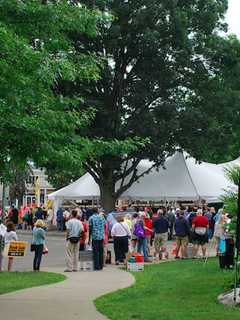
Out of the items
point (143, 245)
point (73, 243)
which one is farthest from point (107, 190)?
point (73, 243)

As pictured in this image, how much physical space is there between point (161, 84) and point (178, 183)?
5.65m

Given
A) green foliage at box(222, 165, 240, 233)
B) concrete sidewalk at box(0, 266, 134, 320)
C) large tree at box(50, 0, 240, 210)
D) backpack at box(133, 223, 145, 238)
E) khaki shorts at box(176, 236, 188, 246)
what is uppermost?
large tree at box(50, 0, 240, 210)

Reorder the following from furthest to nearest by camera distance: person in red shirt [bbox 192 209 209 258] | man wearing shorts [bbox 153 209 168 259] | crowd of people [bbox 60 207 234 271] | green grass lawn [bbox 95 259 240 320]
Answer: man wearing shorts [bbox 153 209 168 259] < person in red shirt [bbox 192 209 209 258] < crowd of people [bbox 60 207 234 271] < green grass lawn [bbox 95 259 240 320]

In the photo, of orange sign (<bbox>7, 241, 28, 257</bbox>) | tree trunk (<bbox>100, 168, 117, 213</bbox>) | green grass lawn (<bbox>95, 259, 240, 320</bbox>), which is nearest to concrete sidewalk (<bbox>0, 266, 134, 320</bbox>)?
green grass lawn (<bbox>95, 259, 240, 320</bbox>)

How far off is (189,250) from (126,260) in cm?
421

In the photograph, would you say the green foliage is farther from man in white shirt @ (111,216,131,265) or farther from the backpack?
the backpack

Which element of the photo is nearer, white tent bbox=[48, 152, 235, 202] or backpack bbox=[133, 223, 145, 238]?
backpack bbox=[133, 223, 145, 238]

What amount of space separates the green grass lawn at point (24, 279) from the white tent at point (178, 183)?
Answer: 781 inches

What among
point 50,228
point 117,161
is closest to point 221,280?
point 117,161

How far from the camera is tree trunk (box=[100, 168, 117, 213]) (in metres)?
38.8

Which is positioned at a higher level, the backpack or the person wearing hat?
the backpack

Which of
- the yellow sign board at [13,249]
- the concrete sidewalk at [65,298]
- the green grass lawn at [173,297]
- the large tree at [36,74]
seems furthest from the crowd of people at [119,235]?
the large tree at [36,74]

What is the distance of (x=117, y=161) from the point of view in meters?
38.2

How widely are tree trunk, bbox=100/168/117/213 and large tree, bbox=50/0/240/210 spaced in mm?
58
